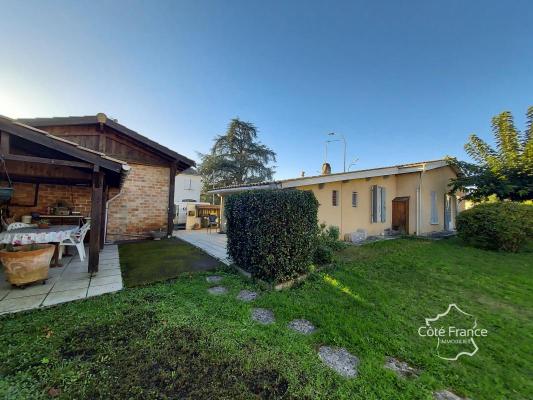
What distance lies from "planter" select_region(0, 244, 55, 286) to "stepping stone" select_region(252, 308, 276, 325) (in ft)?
13.5

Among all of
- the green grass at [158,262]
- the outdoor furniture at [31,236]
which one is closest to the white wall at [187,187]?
the green grass at [158,262]

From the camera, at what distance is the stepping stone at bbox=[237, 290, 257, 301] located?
387 centimetres

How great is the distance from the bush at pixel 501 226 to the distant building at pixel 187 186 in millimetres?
21262

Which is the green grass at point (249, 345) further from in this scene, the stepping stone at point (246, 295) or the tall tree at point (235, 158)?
the tall tree at point (235, 158)

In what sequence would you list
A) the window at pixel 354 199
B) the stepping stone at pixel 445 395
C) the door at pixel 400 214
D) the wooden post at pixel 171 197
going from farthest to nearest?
the door at pixel 400 214 < the window at pixel 354 199 < the wooden post at pixel 171 197 < the stepping stone at pixel 445 395

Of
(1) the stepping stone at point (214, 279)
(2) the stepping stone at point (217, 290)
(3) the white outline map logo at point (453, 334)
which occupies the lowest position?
(3) the white outline map logo at point (453, 334)

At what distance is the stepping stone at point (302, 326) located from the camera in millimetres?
2910

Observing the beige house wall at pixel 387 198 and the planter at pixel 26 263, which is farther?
the beige house wall at pixel 387 198

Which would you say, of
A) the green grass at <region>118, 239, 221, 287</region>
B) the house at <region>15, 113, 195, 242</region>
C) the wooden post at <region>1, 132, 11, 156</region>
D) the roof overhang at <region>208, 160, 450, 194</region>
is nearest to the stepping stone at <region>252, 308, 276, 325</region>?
the green grass at <region>118, 239, 221, 287</region>

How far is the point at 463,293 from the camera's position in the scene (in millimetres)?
4320

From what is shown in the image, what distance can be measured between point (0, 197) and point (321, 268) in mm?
7234

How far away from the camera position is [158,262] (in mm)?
5758

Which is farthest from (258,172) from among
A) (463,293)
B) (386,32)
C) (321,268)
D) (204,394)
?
(204,394)

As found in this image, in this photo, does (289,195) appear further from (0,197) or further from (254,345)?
(0,197)
